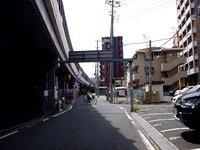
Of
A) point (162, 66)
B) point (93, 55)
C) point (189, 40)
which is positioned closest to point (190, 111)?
point (93, 55)

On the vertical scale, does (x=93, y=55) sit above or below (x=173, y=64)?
below

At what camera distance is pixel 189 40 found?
47.9 meters

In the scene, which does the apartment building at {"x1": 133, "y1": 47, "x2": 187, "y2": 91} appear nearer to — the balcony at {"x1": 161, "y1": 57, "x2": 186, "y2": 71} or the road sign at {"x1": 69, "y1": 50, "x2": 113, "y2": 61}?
the balcony at {"x1": 161, "y1": 57, "x2": 186, "y2": 71}

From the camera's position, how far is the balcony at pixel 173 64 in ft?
151

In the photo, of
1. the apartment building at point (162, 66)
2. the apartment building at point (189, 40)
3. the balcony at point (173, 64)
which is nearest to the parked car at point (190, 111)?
the apartment building at point (189, 40)

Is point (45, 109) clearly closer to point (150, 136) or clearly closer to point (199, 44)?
point (150, 136)

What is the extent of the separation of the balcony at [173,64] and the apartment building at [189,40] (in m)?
1.75

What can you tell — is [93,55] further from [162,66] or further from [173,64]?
[173,64]

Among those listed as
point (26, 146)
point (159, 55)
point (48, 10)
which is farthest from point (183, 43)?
point (26, 146)

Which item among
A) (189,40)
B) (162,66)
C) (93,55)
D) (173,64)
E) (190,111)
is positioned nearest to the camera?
(190,111)

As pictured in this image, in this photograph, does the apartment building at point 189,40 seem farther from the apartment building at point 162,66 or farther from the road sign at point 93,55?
the road sign at point 93,55

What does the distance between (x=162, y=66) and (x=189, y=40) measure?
7.77 metres

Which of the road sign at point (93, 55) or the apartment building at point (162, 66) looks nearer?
the road sign at point (93, 55)

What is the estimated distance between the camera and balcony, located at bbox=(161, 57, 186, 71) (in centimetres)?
4596
